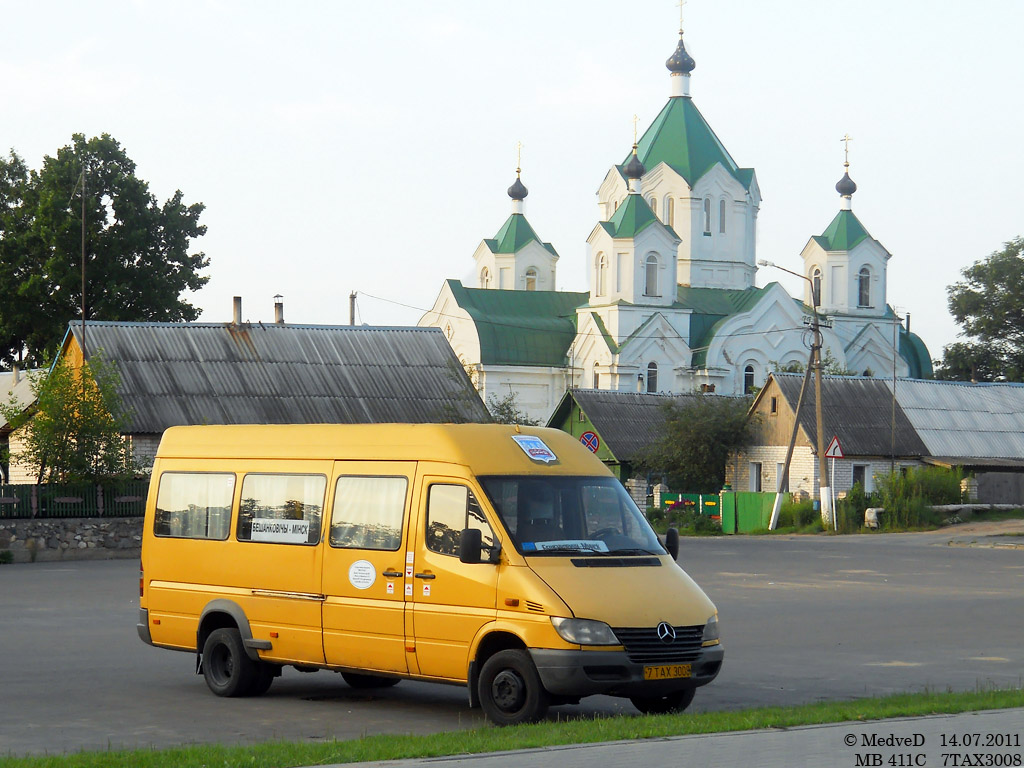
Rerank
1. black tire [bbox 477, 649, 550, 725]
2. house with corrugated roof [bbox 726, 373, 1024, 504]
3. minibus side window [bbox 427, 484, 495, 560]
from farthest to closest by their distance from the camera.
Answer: house with corrugated roof [bbox 726, 373, 1024, 504] → minibus side window [bbox 427, 484, 495, 560] → black tire [bbox 477, 649, 550, 725]

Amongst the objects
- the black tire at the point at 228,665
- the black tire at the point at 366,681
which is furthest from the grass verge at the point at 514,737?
the black tire at the point at 366,681

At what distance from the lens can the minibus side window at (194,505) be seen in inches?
512

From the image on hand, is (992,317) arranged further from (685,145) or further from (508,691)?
(508,691)


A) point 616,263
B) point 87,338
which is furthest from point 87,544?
point 616,263

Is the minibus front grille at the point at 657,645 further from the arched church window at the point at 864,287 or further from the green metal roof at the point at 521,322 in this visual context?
the arched church window at the point at 864,287

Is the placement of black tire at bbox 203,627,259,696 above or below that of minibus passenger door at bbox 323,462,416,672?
below

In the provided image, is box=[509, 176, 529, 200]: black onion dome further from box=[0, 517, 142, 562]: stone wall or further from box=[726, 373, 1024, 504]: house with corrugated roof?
box=[0, 517, 142, 562]: stone wall

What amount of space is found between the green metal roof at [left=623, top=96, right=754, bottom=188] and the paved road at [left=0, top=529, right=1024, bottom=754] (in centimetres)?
6367

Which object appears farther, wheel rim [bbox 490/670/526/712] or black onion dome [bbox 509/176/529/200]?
black onion dome [bbox 509/176/529/200]

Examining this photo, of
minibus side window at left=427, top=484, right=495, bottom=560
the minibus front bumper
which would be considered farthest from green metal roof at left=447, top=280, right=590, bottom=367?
the minibus front bumper

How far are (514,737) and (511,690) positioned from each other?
1.24 meters

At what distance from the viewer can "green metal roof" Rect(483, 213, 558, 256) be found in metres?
96.9

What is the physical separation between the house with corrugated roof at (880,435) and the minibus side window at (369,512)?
4153 centimetres

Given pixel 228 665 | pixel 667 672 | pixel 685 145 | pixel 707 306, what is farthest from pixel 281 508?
pixel 685 145
